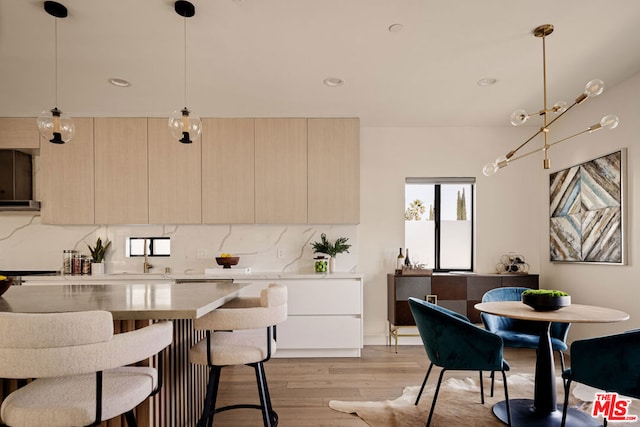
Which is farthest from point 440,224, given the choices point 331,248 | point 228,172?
point 228,172

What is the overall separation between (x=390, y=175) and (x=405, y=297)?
4.87 ft

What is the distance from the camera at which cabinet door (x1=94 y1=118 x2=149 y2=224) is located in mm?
4457

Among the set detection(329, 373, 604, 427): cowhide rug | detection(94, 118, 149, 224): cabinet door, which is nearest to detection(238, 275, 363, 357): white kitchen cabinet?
detection(329, 373, 604, 427): cowhide rug

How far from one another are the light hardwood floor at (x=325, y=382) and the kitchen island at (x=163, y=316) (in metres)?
0.50

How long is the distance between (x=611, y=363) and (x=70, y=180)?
5.00 m

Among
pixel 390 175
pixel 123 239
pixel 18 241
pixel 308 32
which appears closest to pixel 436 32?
pixel 308 32

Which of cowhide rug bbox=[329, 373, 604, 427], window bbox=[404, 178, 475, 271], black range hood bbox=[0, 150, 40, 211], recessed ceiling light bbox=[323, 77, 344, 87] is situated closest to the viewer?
cowhide rug bbox=[329, 373, 604, 427]

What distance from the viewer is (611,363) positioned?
2.09m

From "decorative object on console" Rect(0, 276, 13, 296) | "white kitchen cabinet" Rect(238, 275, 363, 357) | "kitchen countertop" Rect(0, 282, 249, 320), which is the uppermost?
"decorative object on console" Rect(0, 276, 13, 296)

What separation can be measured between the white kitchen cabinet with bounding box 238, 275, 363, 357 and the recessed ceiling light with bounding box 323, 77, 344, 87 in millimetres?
1916

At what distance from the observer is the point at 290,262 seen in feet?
15.6

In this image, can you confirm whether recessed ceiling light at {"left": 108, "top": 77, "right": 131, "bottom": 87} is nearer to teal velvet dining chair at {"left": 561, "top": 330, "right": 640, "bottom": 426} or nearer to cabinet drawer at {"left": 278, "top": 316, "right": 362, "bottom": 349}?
cabinet drawer at {"left": 278, "top": 316, "right": 362, "bottom": 349}

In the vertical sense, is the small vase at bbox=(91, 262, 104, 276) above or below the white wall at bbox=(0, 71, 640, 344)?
below

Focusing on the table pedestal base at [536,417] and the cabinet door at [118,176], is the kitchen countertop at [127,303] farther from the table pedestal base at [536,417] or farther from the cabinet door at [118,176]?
the cabinet door at [118,176]
